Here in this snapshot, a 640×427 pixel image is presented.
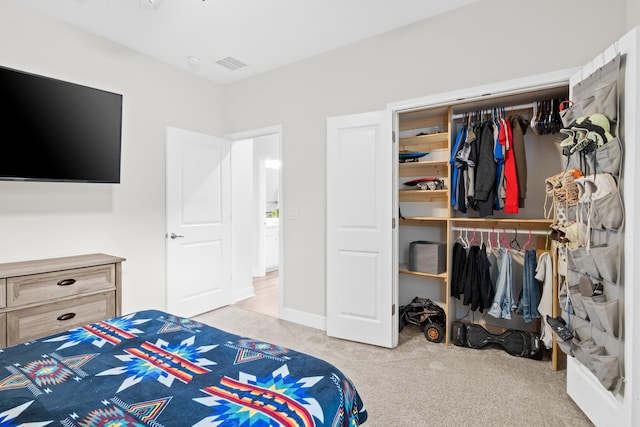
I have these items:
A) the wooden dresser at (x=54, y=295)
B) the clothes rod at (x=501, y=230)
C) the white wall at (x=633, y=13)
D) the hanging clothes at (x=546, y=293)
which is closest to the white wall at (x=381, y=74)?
the white wall at (x=633, y=13)

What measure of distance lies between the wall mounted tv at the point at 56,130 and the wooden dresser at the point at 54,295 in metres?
0.69

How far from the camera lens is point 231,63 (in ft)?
11.8

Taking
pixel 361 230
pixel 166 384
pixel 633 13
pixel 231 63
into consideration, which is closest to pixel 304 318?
pixel 361 230

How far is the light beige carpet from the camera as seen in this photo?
1963mm

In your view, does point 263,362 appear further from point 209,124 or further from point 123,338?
point 209,124

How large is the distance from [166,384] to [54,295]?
182cm

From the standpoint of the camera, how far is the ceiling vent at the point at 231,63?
3495mm

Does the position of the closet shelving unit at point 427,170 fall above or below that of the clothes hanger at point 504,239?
above

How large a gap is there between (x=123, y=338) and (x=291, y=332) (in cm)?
201

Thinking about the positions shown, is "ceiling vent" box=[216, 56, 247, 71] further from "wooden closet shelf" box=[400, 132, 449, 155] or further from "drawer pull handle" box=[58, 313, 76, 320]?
"drawer pull handle" box=[58, 313, 76, 320]

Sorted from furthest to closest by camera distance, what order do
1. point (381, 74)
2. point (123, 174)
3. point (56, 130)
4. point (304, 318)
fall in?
point (304, 318)
point (123, 174)
point (381, 74)
point (56, 130)

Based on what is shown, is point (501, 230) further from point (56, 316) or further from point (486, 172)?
point (56, 316)

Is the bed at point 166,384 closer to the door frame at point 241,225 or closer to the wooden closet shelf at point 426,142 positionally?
the door frame at point 241,225

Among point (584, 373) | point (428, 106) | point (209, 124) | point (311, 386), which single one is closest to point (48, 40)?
point (209, 124)
